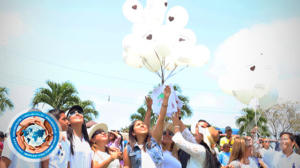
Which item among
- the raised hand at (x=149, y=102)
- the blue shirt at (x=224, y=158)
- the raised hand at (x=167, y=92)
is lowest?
the blue shirt at (x=224, y=158)

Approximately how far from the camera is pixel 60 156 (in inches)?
109

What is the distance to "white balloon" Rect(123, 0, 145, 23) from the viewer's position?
17.0 ft

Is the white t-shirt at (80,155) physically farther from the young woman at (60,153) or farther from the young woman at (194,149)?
the young woman at (194,149)

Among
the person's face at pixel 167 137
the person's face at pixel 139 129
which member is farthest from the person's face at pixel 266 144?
the person's face at pixel 139 129

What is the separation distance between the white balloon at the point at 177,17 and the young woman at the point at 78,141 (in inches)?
105

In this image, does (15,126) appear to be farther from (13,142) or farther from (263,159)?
(263,159)

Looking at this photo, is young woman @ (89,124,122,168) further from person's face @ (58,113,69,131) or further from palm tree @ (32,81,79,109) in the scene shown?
palm tree @ (32,81,79,109)

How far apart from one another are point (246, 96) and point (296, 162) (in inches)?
83.3

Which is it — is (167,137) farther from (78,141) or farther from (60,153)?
(60,153)

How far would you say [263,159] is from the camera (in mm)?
4859

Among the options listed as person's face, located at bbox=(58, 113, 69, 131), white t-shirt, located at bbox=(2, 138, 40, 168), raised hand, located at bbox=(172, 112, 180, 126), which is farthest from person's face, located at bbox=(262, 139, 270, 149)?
white t-shirt, located at bbox=(2, 138, 40, 168)

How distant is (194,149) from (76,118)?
133 cm

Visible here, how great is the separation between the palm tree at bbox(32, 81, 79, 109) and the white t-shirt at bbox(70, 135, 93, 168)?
16355mm

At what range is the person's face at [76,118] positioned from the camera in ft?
10.3
